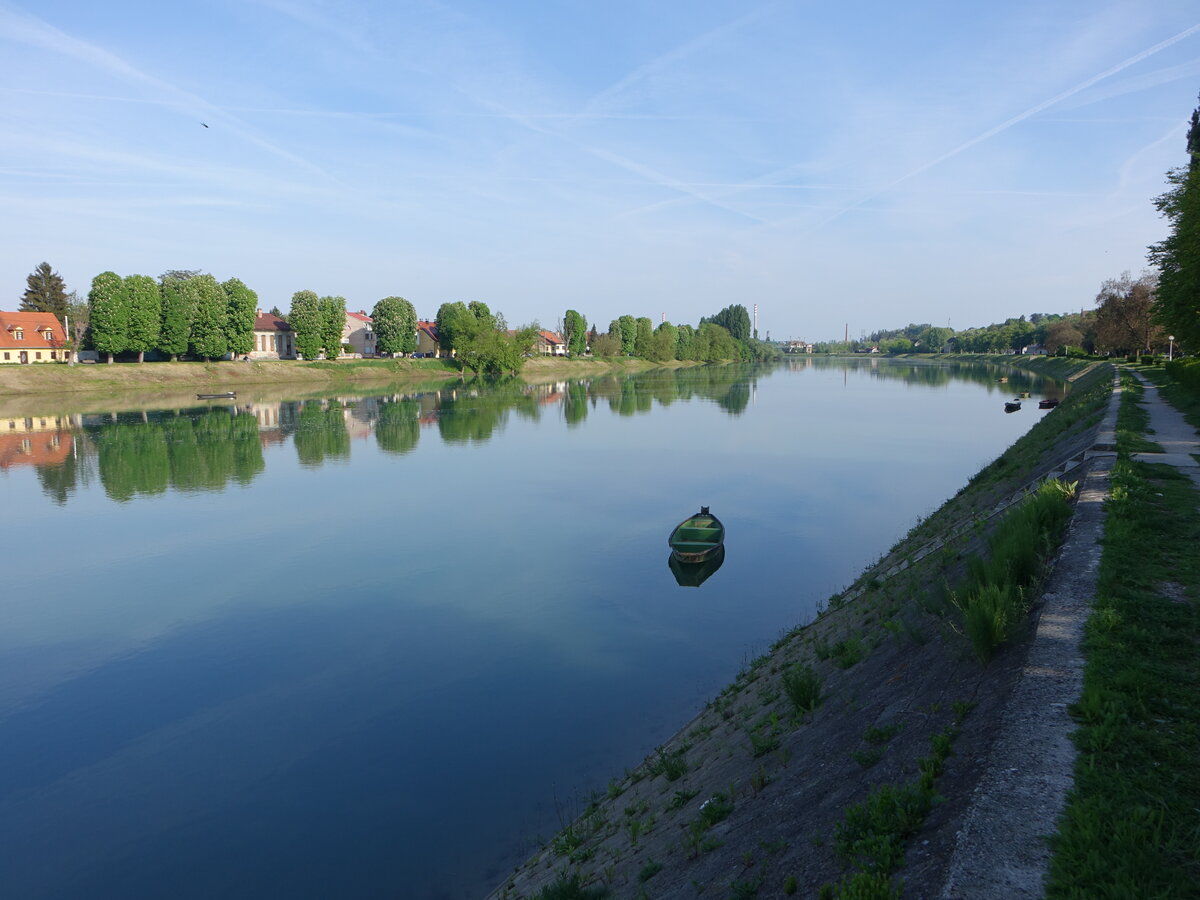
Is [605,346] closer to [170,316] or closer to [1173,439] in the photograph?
[170,316]

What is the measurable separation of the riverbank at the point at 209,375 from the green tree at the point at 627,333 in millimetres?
53494

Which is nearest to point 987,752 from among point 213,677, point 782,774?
point 782,774

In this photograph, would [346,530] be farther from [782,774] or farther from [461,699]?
[782,774]

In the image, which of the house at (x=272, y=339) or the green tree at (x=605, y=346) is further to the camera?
the green tree at (x=605, y=346)

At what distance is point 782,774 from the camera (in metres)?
8.27

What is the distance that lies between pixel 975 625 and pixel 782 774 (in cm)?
279

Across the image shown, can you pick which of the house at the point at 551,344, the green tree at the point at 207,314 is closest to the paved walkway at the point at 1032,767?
the green tree at the point at 207,314

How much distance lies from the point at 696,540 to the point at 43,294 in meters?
132

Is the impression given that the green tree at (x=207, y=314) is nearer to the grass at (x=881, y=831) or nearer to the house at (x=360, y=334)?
the house at (x=360, y=334)

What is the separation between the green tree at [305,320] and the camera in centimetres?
10550

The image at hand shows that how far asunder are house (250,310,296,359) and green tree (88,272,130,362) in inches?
1056

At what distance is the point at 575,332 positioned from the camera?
167 m

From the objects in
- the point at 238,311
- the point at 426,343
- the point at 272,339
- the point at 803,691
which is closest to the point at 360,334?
the point at 426,343

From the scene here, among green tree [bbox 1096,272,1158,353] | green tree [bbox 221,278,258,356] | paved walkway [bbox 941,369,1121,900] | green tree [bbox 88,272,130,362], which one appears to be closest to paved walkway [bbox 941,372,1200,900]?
paved walkway [bbox 941,369,1121,900]
